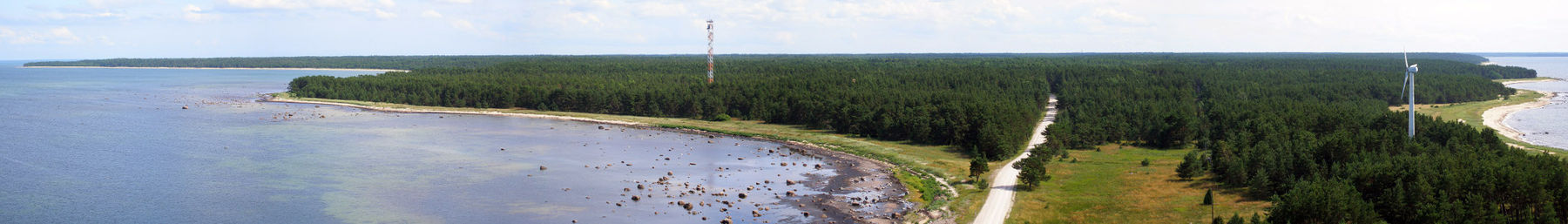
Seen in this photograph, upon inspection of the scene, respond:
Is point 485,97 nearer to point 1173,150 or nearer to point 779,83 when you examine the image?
point 779,83

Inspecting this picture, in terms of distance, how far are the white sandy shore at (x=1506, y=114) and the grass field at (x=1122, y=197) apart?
155 ft

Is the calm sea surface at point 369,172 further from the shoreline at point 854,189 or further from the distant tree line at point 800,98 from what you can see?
the distant tree line at point 800,98

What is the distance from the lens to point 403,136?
10525cm

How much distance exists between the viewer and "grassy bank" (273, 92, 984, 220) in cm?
6481

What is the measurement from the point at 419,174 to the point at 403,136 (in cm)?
3299

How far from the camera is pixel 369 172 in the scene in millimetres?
75688

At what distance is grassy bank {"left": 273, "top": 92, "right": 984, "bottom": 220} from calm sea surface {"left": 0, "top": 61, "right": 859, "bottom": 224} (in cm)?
637

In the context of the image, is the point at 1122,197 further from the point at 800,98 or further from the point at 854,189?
the point at 800,98

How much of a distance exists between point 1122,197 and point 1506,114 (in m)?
99.1

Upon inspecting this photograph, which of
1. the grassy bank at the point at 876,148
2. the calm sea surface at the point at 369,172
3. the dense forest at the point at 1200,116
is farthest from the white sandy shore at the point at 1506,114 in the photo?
Answer: the calm sea surface at the point at 369,172

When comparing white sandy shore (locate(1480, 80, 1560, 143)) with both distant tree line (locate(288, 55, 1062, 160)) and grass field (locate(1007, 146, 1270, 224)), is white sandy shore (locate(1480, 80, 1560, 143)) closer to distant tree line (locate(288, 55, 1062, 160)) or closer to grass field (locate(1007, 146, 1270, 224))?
distant tree line (locate(288, 55, 1062, 160))

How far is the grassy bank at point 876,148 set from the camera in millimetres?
64812

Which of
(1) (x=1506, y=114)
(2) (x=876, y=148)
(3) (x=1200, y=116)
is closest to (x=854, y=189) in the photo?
(2) (x=876, y=148)

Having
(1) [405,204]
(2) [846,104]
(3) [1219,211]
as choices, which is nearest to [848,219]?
(3) [1219,211]
